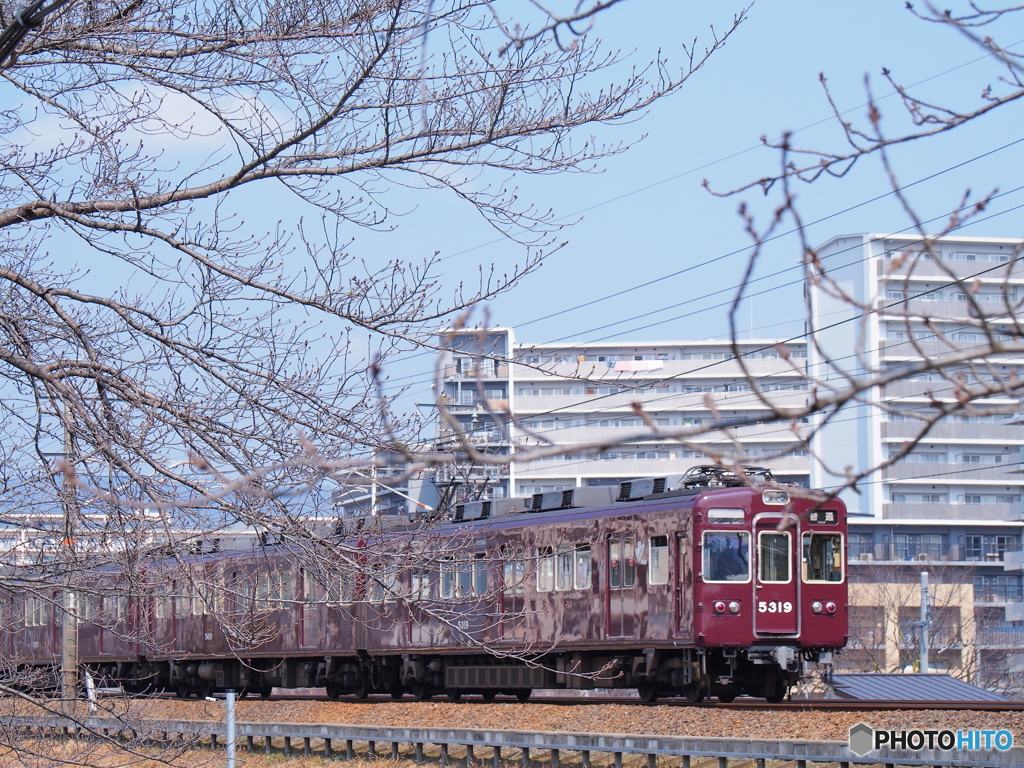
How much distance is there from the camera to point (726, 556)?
15344mm

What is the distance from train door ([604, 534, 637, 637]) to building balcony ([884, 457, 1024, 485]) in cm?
4825

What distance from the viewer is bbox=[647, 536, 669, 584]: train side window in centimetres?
1548

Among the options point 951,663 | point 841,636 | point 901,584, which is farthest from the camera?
point 901,584

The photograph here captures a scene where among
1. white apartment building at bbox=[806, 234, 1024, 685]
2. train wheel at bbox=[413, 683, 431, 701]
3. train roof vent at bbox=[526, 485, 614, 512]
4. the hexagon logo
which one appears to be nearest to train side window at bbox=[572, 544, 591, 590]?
train roof vent at bbox=[526, 485, 614, 512]

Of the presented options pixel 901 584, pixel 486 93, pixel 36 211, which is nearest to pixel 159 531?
pixel 36 211

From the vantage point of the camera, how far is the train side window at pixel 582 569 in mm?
16469

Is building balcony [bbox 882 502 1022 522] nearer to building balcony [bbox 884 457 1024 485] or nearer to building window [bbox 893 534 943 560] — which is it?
building window [bbox 893 534 943 560]

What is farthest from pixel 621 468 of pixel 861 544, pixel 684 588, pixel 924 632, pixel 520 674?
pixel 684 588

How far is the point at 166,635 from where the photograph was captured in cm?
2342

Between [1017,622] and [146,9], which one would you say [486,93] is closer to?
[146,9]

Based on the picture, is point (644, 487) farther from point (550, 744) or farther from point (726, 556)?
point (550, 744)

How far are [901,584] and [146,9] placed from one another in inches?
1881

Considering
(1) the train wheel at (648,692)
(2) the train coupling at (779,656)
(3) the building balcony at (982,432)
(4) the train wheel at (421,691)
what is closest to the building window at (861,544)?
(3) the building balcony at (982,432)

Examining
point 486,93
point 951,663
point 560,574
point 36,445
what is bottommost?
point 951,663
